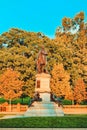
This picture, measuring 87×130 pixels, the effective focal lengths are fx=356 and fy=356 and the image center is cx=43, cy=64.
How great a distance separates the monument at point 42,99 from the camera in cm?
2970

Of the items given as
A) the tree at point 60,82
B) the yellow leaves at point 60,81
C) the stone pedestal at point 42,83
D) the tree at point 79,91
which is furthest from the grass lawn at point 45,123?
the tree at point 79,91

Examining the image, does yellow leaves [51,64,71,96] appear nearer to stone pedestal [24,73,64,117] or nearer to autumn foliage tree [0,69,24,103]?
autumn foliage tree [0,69,24,103]

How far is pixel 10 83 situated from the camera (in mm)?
50219

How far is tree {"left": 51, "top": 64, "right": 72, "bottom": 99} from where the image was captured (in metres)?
53.4

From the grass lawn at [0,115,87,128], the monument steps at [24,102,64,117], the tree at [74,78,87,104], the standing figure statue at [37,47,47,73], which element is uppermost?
the standing figure statue at [37,47,47,73]

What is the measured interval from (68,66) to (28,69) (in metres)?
8.83

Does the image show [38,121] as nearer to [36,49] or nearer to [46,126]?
[46,126]

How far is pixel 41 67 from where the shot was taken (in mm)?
32969

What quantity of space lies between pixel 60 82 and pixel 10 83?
27.8ft

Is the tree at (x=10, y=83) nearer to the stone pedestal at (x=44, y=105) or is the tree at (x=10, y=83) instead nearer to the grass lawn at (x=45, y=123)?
the stone pedestal at (x=44, y=105)

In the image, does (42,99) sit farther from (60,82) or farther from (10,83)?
(60,82)

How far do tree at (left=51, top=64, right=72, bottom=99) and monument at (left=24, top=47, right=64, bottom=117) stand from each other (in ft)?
67.6

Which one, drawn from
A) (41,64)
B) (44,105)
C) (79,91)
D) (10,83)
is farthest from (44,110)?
(79,91)

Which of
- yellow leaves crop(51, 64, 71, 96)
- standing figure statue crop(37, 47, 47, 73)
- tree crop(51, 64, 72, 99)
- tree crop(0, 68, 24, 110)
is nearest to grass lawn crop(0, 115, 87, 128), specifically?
standing figure statue crop(37, 47, 47, 73)
